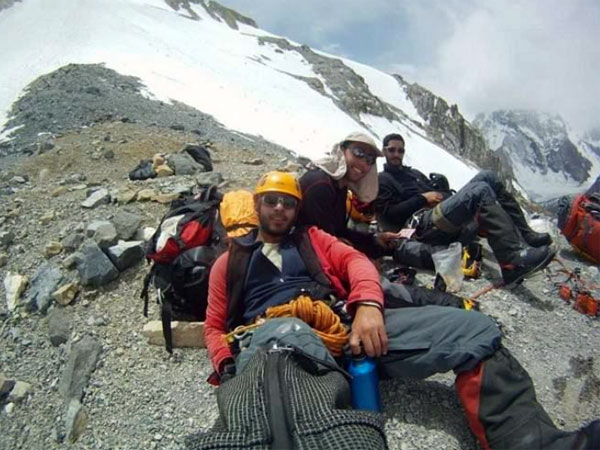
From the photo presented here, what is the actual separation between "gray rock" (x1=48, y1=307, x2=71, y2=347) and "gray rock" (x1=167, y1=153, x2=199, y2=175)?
13.6 ft

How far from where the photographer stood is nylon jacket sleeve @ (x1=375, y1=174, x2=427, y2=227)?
19.9 ft

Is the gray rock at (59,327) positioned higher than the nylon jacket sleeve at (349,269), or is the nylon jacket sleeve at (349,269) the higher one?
the nylon jacket sleeve at (349,269)

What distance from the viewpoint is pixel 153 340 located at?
4.32 m

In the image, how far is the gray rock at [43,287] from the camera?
16.9 ft

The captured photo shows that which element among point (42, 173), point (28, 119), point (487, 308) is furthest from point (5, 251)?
point (28, 119)

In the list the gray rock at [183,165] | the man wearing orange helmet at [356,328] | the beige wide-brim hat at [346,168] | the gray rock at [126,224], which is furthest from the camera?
the gray rock at [183,165]

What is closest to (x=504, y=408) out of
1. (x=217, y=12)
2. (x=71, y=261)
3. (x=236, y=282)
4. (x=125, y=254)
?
(x=236, y=282)

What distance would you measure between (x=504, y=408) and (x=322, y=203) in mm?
2313

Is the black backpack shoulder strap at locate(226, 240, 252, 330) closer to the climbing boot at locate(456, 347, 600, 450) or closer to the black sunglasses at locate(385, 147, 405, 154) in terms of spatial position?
the climbing boot at locate(456, 347, 600, 450)

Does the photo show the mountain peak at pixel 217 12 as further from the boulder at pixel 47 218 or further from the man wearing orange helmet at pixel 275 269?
the man wearing orange helmet at pixel 275 269

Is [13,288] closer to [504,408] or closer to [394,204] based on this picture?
[394,204]

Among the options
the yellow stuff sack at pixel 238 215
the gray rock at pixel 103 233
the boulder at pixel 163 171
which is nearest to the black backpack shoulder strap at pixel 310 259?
the yellow stuff sack at pixel 238 215

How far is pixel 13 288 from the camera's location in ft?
18.2

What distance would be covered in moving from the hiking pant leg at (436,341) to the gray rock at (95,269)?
11.5 feet
